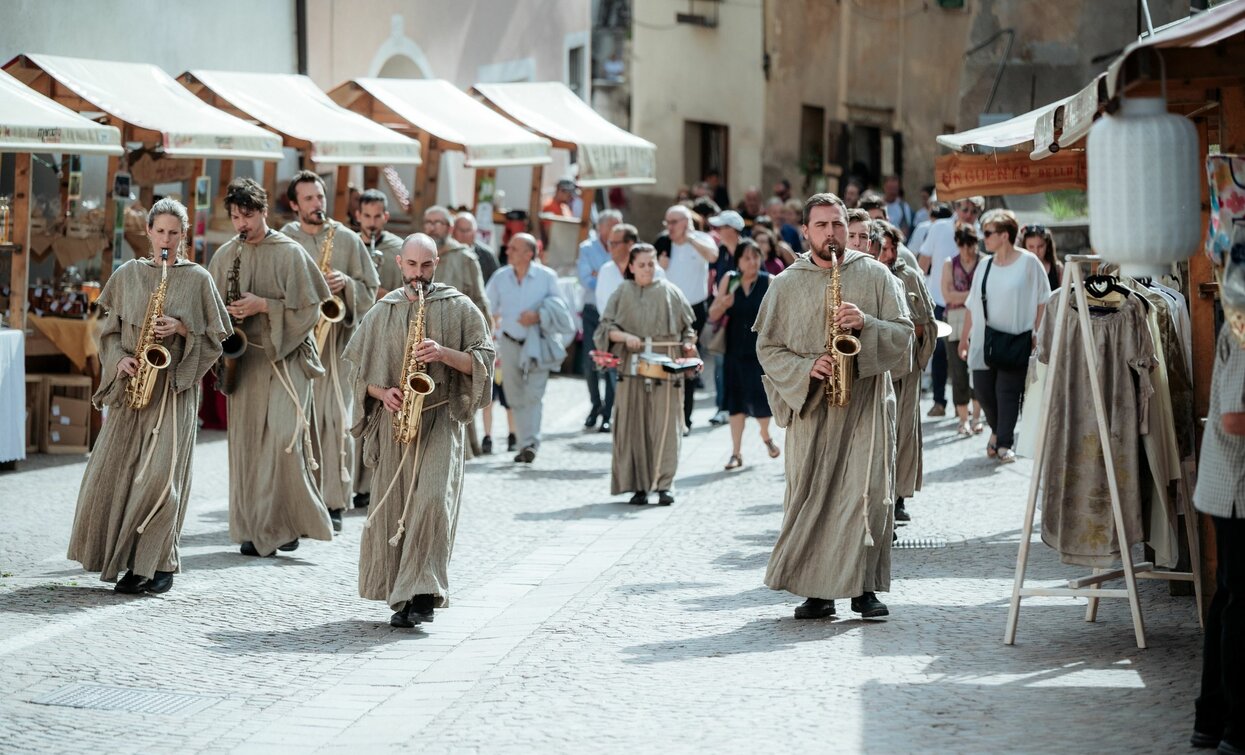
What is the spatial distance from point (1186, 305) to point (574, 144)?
12.7 m

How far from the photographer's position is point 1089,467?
28.2 feet

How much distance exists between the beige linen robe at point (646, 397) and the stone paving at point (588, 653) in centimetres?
102

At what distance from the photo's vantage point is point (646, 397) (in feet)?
45.0

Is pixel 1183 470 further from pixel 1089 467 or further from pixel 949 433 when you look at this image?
pixel 949 433

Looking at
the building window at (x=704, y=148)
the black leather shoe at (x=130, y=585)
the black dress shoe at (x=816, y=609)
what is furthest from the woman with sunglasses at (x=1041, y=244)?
the building window at (x=704, y=148)

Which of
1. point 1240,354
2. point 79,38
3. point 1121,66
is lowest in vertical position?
point 1240,354

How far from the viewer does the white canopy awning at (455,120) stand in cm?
1922

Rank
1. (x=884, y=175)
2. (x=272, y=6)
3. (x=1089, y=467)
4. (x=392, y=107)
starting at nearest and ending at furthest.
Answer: (x=1089, y=467), (x=392, y=107), (x=272, y=6), (x=884, y=175)

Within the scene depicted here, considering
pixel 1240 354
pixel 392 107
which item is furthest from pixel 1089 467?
pixel 392 107

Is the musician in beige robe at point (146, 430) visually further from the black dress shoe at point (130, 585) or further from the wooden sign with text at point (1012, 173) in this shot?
the wooden sign with text at point (1012, 173)

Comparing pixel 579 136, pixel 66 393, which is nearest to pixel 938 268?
pixel 579 136

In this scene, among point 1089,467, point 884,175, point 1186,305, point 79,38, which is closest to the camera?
point 1089,467

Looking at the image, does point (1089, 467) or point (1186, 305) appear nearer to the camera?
point (1089, 467)

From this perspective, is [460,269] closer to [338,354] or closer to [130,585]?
[338,354]
